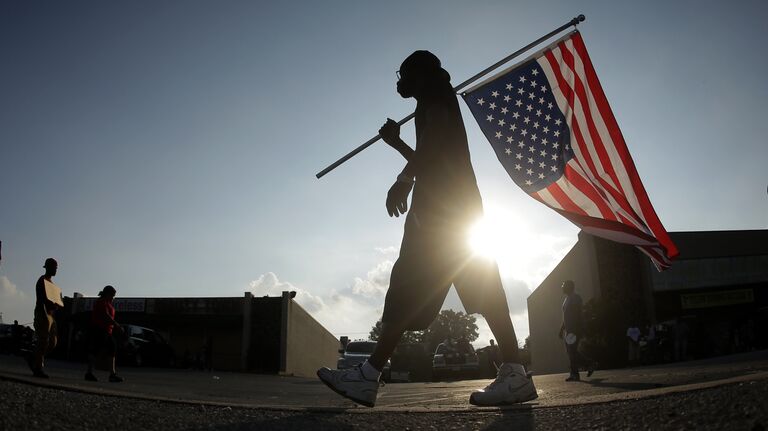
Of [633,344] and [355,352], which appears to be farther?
[633,344]

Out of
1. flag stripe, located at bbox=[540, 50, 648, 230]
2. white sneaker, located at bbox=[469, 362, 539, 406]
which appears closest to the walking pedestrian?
flag stripe, located at bbox=[540, 50, 648, 230]

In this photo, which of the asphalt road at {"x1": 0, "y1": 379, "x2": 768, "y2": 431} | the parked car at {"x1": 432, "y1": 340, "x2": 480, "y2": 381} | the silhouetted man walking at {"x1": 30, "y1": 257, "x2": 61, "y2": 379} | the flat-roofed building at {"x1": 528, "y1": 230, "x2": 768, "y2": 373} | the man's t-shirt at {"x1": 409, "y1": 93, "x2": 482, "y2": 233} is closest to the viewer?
the asphalt road at {"x1": 0, "y1": 379, "x2": 768, "y2": 431}

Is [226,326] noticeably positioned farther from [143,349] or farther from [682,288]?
[682,288]

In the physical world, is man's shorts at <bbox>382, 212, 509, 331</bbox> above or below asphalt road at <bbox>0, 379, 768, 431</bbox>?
above

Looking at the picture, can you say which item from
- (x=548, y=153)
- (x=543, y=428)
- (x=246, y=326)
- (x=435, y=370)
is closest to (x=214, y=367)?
(x=246, y=326)

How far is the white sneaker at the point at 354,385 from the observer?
2957 mm

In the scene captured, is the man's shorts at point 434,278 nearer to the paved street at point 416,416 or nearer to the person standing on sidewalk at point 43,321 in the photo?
the paved street at point 416,416

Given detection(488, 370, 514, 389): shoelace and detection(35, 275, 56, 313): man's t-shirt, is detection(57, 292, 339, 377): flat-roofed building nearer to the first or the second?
detection(35, 275, 56, 313): man's t-shirt

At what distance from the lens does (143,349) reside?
2348 centimetres

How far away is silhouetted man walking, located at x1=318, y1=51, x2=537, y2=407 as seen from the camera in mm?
2996

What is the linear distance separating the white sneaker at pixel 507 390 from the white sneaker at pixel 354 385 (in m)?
0.53

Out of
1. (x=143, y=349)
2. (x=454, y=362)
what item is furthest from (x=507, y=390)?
(x=143, y=349)

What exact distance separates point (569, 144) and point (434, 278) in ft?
11.1

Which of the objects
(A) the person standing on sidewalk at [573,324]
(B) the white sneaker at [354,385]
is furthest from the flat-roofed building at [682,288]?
(B) the white sneaker at [354,385]
